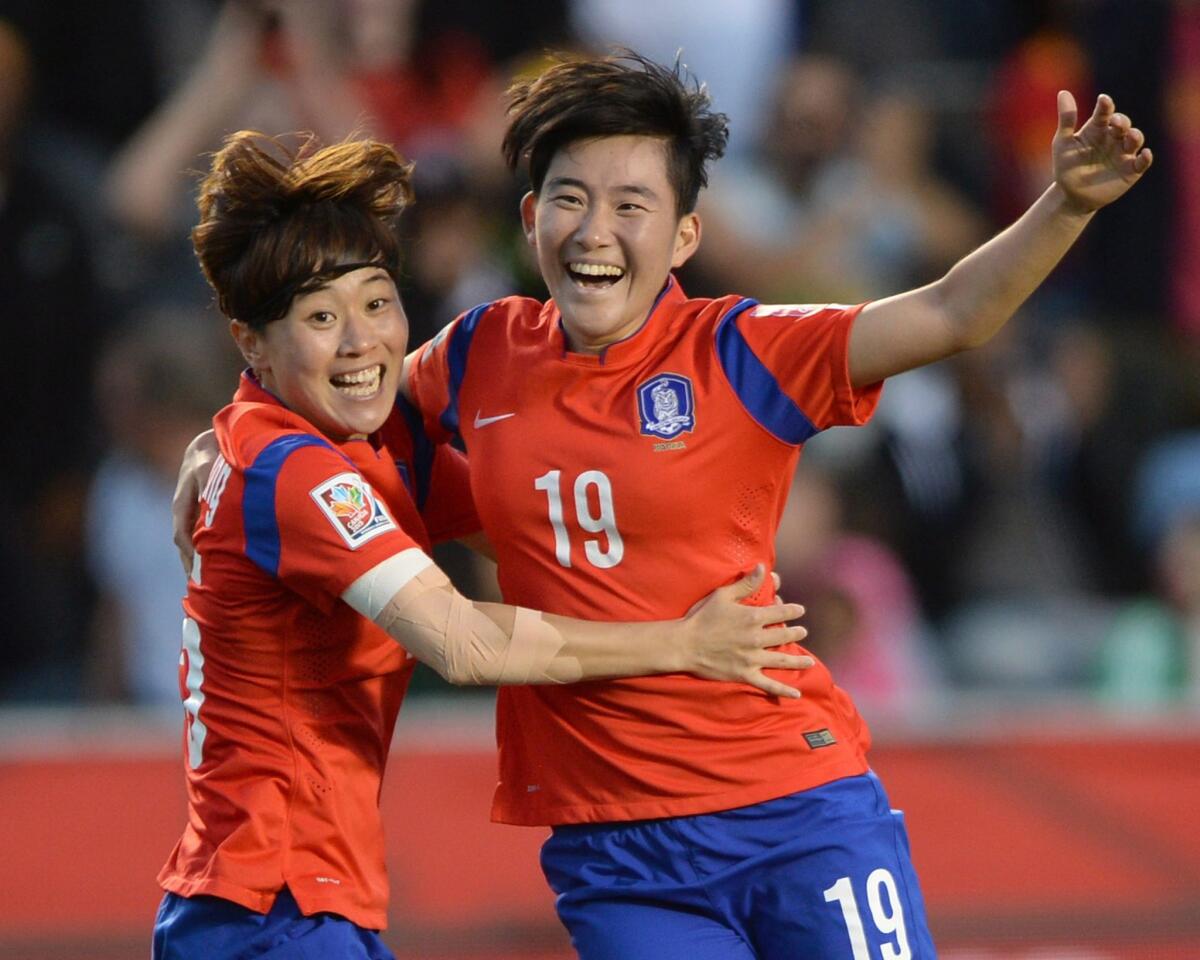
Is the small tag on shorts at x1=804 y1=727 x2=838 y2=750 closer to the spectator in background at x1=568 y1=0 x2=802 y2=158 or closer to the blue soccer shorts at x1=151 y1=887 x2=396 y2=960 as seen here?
the blue soccer shorts at x1=151 y1=887 x2=396 y2=960

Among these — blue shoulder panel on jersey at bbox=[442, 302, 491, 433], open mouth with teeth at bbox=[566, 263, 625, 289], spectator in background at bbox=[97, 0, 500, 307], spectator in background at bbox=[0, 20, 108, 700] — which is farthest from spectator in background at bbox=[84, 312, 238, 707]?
open mouth with teeth at bbox=[566, 263, 625, 289]

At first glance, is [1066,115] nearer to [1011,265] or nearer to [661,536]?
[1011,265]

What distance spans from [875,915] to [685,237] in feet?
3.80

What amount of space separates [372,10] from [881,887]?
4.73 m

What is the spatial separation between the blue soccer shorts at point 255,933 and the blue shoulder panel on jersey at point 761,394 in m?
1.04

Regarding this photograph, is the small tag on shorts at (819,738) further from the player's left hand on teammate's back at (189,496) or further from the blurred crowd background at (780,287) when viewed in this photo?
the blurred crowd background at (780,287)

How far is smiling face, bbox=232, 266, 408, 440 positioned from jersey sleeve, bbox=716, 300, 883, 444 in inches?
22.0

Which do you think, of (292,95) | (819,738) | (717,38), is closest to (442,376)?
(819,738)

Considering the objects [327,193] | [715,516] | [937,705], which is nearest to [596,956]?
[715,516]

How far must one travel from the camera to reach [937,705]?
636 centimetres

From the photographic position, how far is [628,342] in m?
3.12

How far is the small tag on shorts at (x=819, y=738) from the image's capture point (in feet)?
10.2

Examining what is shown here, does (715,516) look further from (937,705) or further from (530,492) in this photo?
(937,705)

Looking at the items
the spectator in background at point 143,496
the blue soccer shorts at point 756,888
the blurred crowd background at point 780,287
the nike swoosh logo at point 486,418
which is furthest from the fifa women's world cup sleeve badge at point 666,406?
the spectator in background at point 143,496
